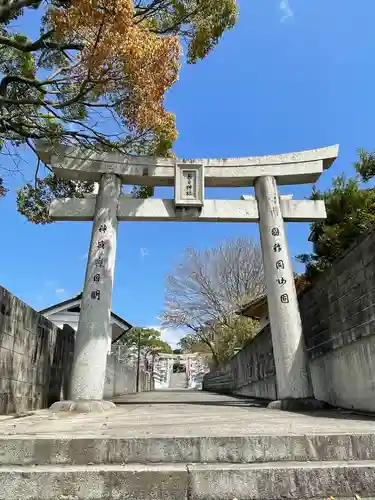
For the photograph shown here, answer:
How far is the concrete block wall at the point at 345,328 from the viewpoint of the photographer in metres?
5.52

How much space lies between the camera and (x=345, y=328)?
6293 millimetres

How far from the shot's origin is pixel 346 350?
20.8 ft

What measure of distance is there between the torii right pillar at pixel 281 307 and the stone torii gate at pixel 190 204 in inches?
0.8

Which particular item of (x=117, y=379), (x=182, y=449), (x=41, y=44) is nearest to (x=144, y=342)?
(x=117, y=379)

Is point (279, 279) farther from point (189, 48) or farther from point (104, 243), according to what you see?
point (189, 48)

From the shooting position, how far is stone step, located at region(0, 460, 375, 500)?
8.63 feet

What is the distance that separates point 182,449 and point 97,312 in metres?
4.95

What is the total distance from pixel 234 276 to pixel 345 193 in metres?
13.8

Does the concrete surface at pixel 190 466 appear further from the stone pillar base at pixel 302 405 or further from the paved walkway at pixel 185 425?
the stone pillar base at pixel 302 405

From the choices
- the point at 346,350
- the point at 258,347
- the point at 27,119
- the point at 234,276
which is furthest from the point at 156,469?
the point at 234,276

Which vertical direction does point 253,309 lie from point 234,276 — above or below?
below

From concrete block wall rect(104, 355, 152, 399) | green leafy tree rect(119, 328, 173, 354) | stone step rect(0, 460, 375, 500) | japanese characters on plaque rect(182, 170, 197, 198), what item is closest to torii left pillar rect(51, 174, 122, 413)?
japanese characters on plaque rect(182, 170, 197, 198)

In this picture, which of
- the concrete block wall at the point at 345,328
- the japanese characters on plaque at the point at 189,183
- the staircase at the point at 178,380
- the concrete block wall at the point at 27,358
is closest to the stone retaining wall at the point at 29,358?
the concrete block wall at the point at 27,358

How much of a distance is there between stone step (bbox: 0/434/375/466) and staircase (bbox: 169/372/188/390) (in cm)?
5068
